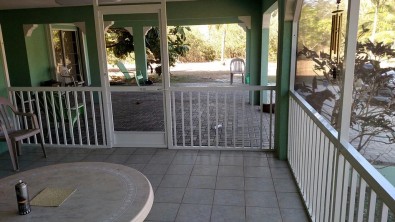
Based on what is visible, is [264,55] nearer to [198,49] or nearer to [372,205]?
[372,205]

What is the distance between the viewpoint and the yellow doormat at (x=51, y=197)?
1.67 meters

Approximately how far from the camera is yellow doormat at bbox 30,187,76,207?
167 cm

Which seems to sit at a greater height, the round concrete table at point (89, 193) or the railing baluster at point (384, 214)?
the railing baluster at point (384, 214)

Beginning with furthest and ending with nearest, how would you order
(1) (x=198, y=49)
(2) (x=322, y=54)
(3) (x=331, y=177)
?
(1) (x=198, y=49) → (2) (x=322, y=54) → (3) (x=331, y=177)

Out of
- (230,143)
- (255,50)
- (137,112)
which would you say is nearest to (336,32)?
(230,143)

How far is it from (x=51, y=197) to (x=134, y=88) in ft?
8.21

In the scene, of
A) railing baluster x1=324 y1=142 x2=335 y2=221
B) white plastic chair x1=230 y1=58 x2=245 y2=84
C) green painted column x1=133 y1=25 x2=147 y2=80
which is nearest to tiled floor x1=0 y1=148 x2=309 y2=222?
railing baluster x1=324 y1=142 x2=335 y2=221

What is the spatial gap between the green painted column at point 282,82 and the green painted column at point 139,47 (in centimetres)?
525

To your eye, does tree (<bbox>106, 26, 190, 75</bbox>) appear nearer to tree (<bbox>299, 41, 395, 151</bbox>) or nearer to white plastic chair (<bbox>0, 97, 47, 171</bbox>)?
white plastic chair (<bbox>0, 97, 47, 171</bbox>)

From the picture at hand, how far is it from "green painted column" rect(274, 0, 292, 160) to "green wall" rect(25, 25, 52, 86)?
6830 millimetres

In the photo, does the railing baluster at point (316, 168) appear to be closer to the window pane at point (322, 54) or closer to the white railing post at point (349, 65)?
the window pane at point (322, 54)

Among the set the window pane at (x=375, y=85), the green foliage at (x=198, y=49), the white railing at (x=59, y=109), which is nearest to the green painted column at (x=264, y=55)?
the white railing at (x=59, y=109)

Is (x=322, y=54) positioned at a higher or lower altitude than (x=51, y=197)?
higher

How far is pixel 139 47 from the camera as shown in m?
8.80
